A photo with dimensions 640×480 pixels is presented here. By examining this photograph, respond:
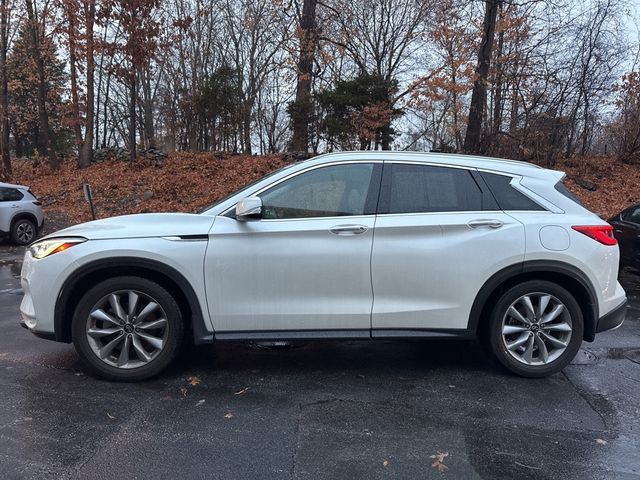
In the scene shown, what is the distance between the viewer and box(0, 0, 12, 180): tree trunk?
18945 millimetres

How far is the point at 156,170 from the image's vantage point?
17.7 metres

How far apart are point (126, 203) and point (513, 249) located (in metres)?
13.7

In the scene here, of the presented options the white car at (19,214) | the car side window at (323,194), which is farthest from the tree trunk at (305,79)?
the car side window at (323,194)

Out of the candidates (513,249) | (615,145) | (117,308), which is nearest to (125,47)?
(117,308)

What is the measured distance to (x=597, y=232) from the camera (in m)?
4.02

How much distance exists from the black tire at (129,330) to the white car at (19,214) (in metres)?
9.69

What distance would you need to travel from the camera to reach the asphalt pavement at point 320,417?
2.89 m

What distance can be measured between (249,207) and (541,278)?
7.88 feet

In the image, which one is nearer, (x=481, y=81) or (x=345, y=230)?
(x=345, y=230)

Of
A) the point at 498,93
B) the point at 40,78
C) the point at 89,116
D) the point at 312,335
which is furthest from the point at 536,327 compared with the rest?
the point at 40,78

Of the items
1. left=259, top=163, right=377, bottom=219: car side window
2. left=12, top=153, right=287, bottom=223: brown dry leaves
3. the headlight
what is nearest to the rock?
left=12, top=153, right=287, bottom=223: brown dry leaves

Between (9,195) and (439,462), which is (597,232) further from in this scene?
(9,195)

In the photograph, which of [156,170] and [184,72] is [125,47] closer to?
[156,170]

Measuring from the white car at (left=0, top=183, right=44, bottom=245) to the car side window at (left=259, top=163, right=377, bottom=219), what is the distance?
1040cm
